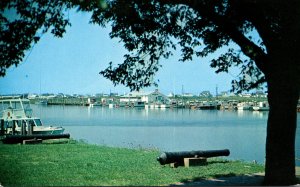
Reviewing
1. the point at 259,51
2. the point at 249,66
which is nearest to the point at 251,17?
the point at 259,51

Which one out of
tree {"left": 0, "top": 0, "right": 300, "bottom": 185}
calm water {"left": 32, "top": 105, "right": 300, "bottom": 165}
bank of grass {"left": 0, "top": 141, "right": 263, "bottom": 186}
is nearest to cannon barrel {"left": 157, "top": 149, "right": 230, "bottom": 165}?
bank of grass {"left": 0, "top": 141, "right": 263, "bottom": 186}

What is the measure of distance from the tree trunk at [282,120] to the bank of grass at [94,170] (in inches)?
127

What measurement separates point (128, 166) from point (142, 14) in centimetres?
724

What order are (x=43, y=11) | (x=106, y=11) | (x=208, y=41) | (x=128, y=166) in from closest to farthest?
(x=43, y=11)
(x=106, y=11)
(x=208, y=41)
(x=128, y=166)

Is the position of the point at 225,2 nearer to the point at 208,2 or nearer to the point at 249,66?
the point at 208,2

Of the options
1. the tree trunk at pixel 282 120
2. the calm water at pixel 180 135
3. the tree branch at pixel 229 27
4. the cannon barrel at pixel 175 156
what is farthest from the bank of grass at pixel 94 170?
the calm water at pixel 180 135

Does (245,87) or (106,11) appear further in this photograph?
(245,87)

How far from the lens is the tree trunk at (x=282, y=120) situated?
9836 mm

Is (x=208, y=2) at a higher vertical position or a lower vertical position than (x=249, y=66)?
higher

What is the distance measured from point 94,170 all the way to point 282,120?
24.1 feet

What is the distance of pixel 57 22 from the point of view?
386 inches

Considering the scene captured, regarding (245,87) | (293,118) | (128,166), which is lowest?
(128,166)

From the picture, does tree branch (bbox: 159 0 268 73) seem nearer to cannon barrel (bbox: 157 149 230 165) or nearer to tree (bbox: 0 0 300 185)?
tree (bbox: 0 0 300 185)

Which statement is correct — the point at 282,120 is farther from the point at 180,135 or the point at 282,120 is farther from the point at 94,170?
the point at 180,135
